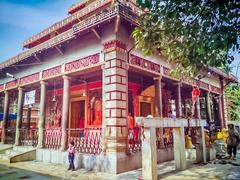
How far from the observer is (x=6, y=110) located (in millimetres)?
14664

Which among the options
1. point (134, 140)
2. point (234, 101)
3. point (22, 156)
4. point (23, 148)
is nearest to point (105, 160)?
point (134, 140)

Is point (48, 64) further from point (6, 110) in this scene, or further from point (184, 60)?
point (184, 60)

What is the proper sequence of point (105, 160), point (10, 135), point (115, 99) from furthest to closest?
point (10, 135), point (115, 99), point (105, 160)

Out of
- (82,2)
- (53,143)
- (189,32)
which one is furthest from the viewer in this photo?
(82,2)

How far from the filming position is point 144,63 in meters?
9.67

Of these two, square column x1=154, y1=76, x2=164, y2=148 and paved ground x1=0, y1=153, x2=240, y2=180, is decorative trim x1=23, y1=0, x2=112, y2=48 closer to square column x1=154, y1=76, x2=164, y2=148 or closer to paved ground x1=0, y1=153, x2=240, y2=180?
square column x1=154, y1=76, x2=164, y2=148

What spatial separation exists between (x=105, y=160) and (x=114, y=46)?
4.27m

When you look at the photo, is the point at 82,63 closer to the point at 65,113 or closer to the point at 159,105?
the point at 65,113

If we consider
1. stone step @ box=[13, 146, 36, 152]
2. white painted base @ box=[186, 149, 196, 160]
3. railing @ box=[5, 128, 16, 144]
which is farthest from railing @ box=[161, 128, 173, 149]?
railing @ box=[5, 128, 16, 144]

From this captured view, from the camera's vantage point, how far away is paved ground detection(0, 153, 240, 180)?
6500 mm

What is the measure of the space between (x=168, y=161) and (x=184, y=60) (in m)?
5.98

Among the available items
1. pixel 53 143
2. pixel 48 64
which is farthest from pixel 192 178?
pixel 48 64

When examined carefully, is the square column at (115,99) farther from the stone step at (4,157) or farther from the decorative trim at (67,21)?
the stone step at (4,157)

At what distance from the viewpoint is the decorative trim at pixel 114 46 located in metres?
8.21
